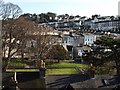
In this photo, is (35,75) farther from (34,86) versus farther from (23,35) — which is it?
(23,35)

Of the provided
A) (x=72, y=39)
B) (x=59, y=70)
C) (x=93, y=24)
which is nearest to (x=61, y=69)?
(x=59, y=70)

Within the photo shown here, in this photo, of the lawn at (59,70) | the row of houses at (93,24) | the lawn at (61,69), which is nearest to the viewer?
the lawn at (59,70)

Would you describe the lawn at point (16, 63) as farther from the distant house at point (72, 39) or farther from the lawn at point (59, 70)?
the distant house at point (72, 39)

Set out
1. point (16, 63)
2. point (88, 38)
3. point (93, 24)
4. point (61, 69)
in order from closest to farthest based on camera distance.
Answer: point (61, 69)
point (16, 63)
point (88, 38)
point (93, 24)

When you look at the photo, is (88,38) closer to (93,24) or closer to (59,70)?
(59,70)

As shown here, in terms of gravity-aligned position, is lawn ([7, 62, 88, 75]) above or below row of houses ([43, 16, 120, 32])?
below

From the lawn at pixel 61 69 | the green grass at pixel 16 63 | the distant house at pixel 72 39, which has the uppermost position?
the distant house at pixel 72 39

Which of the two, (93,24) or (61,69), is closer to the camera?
(61,69)

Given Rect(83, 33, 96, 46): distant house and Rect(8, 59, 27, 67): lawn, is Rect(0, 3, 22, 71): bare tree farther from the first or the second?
Rect(83, 33, 96, 46): distant house

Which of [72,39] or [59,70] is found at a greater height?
[72,39]

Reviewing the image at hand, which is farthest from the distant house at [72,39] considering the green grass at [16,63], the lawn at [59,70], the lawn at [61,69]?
the lawn at [59,70]

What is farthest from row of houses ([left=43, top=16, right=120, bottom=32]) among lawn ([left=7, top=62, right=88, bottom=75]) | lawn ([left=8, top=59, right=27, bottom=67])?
lawn ([left=7, top=62, right=88, bottom=75])

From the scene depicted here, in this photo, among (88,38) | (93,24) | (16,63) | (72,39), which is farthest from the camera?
(93,24)

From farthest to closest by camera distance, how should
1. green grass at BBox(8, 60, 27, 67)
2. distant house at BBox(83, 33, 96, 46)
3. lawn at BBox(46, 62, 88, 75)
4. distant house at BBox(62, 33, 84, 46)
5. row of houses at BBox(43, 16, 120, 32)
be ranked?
row of houses at BBox(43, 16, 120, 32) → distant house at BBox(83, 33, 96, 46) → distant house at BBox(62, 33, 84, 46) → green grass at BBox(8, 60, 27, 67) → lawn at BBox(46, 62, 88, 75)
